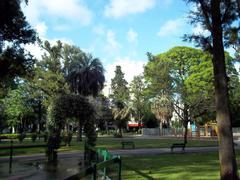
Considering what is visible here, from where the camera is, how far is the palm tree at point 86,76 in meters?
46.3

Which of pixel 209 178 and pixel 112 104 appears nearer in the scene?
pixel 209 178

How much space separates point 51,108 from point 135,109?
63948mm

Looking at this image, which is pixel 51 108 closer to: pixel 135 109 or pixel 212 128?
pixel 212 128

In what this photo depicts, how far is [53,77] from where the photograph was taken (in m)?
54.6

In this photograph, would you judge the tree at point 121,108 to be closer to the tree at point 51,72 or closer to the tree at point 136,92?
the tree at point 136,92

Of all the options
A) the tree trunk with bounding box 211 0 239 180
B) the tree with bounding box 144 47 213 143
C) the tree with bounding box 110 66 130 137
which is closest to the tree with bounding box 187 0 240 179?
the tree trunk with bounding box 211 0 239 180

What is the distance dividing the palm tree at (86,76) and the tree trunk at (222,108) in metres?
35.0

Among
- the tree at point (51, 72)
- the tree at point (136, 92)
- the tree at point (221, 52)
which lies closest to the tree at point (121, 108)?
the tree at point (136, 92)

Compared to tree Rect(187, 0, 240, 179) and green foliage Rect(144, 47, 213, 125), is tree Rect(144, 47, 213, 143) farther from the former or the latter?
tree Rect(187, 0, 240, 179)

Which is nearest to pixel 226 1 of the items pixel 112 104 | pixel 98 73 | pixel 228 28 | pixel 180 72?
pixel 228 28

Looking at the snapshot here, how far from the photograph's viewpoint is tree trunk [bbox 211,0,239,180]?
10.7 m

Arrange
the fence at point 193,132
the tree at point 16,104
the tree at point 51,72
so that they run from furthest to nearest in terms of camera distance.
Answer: the tree at point 16,104 < the fence at point 193,132 < the tree at point 51,72

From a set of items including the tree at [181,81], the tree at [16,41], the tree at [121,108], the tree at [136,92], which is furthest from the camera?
the tree at [121,108]

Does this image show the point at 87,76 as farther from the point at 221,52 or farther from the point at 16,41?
the point at 221,52
